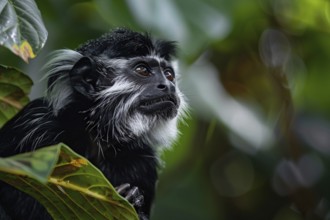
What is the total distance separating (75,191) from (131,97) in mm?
1140

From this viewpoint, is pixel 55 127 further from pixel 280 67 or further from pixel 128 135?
pixel 280 67

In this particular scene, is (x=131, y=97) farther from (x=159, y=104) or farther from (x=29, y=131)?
(x=29, y=131)

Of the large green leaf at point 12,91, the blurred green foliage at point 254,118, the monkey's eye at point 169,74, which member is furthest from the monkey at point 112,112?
the blurred green foliage at point 254,118

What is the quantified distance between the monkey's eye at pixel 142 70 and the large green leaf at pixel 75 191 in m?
1.21

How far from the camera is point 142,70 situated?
10.5 ft

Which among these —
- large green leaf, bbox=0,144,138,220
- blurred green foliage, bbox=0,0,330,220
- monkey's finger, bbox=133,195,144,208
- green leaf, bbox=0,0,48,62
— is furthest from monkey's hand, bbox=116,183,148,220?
blurred green foliage, bbox=0,0,330,220

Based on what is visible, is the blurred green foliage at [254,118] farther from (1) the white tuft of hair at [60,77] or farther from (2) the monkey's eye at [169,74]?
(1) the white tuft of hair at [60,77]

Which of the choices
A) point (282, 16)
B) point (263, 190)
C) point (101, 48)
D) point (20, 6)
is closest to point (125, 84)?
point (101, 48)

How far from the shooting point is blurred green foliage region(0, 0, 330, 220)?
3895 mm

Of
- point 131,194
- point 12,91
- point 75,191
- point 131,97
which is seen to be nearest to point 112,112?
point 131,97

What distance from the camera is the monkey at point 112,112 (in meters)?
2.84

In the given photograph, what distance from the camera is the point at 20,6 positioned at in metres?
2.11

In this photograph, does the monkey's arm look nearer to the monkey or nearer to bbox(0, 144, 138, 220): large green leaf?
the monkey

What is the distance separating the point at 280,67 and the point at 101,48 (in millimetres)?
1607
